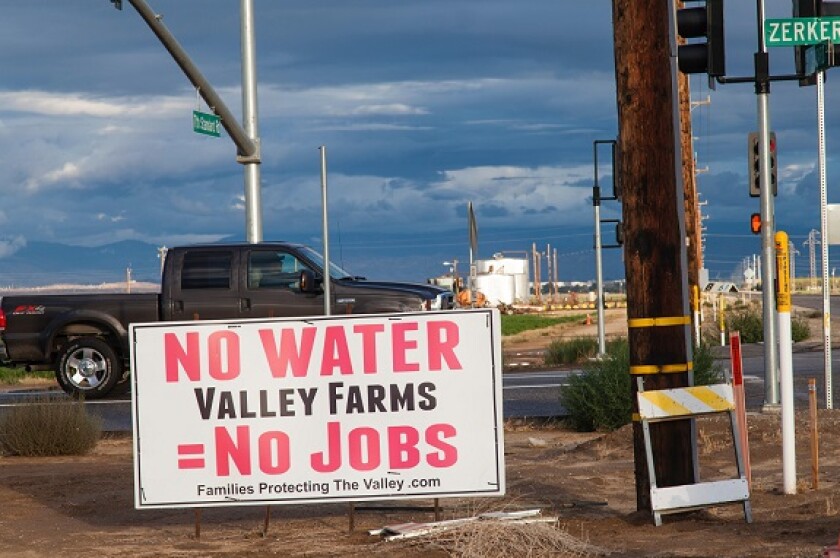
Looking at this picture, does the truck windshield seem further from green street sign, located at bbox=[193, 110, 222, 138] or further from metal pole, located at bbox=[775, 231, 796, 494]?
metal pole, located at bbox=[775, 231, 796, 494]

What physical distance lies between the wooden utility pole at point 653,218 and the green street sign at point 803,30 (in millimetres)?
3598

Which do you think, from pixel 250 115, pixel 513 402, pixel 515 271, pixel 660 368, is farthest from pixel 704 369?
pixel 515 271

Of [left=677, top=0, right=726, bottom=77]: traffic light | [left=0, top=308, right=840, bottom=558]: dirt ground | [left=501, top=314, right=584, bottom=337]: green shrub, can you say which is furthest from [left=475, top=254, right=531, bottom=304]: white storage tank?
[left=677, top=0, right=726, bottom=77]: traffic light

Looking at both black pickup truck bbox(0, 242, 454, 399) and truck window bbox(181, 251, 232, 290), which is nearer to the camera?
black pickup truck bbox(0, 242, 454, 399)

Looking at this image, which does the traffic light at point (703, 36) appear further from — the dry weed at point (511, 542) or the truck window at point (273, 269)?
the truck window at point (273, 269)

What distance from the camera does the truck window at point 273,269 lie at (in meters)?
21.0

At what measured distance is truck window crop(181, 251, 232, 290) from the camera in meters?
21.2

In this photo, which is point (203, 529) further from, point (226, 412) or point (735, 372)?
point (735, 372)

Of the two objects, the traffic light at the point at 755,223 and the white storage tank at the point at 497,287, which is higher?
the traffic light at the point at 755,223

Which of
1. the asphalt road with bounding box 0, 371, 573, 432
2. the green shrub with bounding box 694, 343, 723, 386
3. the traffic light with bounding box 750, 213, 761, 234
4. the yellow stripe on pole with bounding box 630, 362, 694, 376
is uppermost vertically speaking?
the traffic light with bounding box 750, 213, 761, 234

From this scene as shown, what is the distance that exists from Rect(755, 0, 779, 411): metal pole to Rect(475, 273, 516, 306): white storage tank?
61.2 meters

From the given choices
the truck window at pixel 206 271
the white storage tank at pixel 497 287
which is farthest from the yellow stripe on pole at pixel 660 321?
the white storage tank at pixel 497 287

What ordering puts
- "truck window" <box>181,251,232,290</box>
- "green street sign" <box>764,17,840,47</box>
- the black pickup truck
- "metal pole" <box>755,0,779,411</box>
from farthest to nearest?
"truck window" <box>181,251,232,290</box>, the black pickup truck, "metal pole" <box>755,0,779,411</box>, "green street sign" <box>764,17,840,47</box>

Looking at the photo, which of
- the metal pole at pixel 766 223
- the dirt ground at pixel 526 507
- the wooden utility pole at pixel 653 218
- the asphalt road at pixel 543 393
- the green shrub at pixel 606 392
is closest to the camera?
the dirt ground at pixel 526 507
